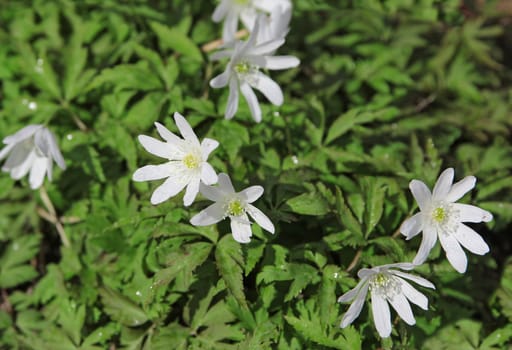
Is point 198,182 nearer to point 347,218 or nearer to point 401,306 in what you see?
point 347,218

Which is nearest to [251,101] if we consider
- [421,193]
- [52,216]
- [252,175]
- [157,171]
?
[252,175]

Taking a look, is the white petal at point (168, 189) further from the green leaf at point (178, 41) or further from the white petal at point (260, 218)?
the green leaf at point (178, 41)

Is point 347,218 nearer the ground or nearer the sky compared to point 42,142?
nearer the ground

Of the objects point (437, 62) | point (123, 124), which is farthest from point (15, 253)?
point (437, 62)

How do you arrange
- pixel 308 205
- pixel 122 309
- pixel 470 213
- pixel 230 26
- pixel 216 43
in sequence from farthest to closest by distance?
pixel 216 43 < pixel 230 26 < pixel 122 309 < pixel 308 205 < pixel 470 213

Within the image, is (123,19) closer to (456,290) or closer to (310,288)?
(310,288)
